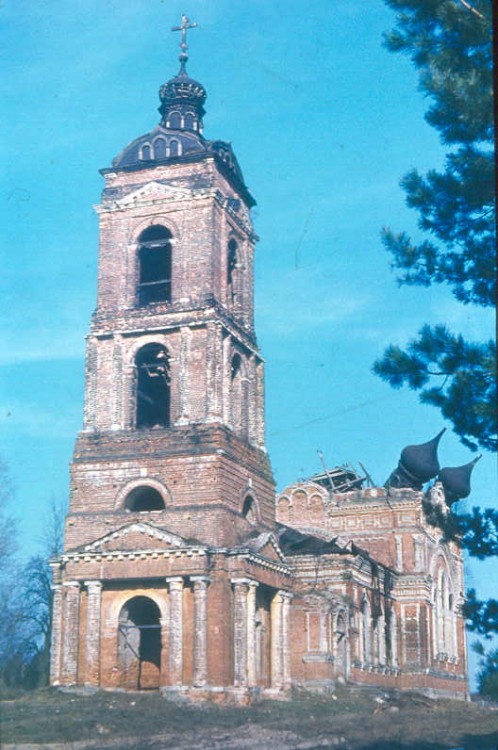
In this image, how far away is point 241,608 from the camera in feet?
83.6

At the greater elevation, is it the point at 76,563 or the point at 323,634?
the point at 76,563

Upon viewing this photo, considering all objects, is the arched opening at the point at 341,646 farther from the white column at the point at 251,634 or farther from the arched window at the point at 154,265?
the arched window at the point at 154,265

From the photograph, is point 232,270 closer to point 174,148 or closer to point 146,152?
point 174,148

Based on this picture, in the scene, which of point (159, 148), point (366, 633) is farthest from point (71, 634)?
point (159, 148)

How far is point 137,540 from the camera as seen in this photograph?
84.1 ft

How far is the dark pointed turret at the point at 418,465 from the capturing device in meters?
39.8

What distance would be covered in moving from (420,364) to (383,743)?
9524 mm

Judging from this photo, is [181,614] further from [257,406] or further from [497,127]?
[497,127]

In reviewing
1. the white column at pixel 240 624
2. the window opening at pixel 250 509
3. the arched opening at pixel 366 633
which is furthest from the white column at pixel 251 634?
the arched opening at pixel 366 633

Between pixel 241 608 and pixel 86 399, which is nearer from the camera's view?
pixel 241 608

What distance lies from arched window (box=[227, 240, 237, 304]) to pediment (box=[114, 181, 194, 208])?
2505mm

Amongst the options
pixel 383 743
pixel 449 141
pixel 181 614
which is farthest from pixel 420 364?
pixel 181 614

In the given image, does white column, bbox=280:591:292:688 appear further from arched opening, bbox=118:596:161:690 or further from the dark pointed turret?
the dark pointed turret

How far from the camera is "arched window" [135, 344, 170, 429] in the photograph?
28.6m
